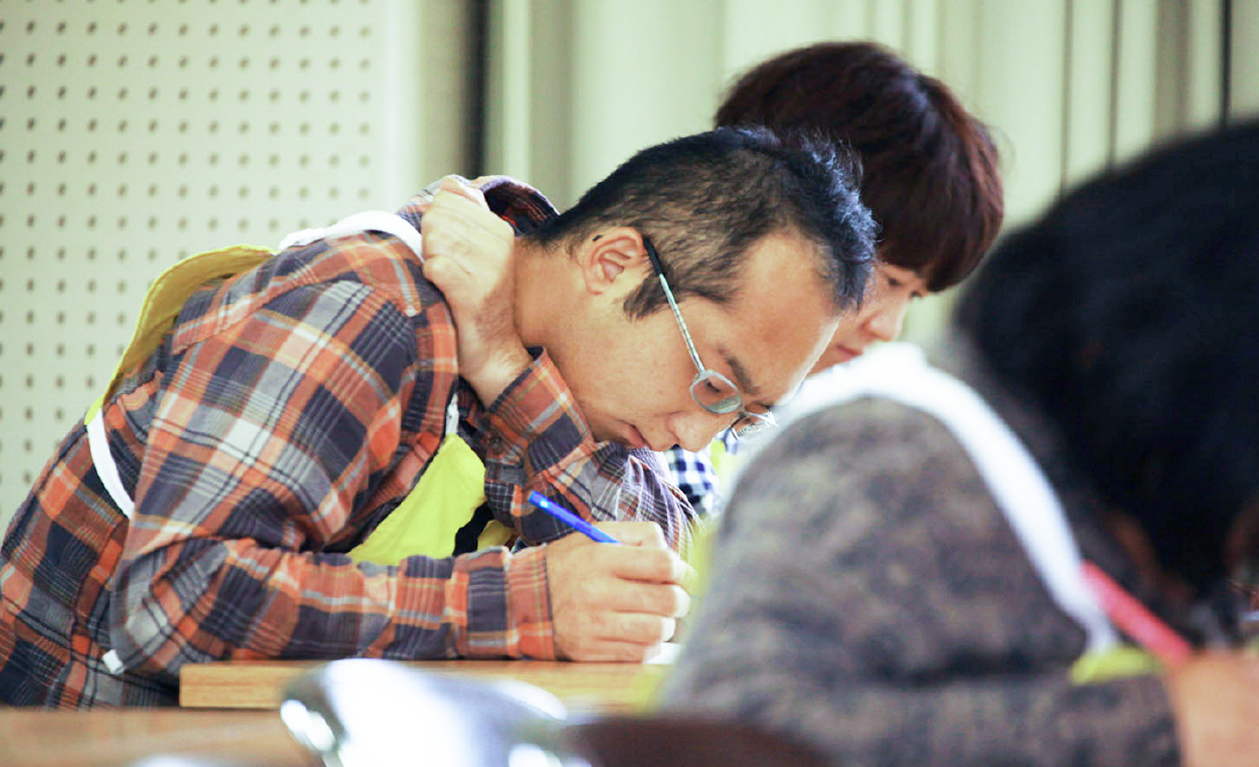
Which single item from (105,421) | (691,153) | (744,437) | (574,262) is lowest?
(744,437)

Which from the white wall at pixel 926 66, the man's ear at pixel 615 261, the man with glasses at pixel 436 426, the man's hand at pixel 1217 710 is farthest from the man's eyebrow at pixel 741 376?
the white wall at pixel 926 66

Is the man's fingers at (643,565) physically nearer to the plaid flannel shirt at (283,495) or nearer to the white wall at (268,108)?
the plaid flannel shirt at (283,495)

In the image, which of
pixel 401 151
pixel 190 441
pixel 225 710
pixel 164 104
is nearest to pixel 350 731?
pixel 225 710

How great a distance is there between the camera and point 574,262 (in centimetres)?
157

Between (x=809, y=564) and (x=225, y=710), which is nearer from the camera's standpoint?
(x=809, y=564)

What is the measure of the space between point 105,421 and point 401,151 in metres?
1.28

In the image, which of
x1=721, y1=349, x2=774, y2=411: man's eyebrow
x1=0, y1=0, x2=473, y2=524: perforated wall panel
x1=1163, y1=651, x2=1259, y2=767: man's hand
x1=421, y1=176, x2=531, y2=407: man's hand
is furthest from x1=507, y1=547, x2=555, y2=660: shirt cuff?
x1=0, y1=0, x2=473, y2=524: perforated wall panel

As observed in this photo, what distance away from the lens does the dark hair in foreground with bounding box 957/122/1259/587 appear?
567 mm

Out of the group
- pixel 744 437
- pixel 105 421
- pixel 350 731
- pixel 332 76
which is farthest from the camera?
pixel 332 76

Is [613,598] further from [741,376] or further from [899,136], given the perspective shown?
[899,136]

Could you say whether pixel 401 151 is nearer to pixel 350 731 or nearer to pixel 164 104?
pixel 164 104

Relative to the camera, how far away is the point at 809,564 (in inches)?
23.8

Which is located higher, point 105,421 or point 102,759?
point 102,759

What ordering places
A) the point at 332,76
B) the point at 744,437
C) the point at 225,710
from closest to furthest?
the point at 225,710 → the point at 744,437 → the point at 332,76
